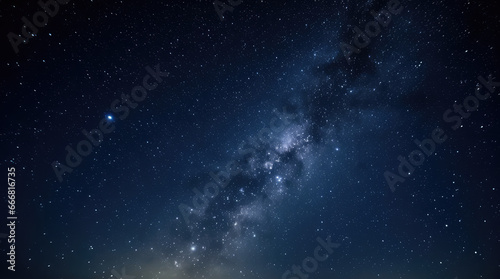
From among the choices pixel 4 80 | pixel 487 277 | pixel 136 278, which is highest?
pixel 4 80

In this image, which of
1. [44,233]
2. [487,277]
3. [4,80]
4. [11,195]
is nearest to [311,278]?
[487,277]

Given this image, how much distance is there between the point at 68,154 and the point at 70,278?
5766 mm

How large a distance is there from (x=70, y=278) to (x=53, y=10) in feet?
26.4

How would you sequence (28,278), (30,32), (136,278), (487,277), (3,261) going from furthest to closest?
1. (487,277)
2. (28,278)
3. (136,278)
4. (3,261)
5. (30,32)

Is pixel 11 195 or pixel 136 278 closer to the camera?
pixel 11 195

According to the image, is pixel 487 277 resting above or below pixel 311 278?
below

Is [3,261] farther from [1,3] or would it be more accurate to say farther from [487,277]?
[487,277]

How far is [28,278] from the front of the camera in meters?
6.24

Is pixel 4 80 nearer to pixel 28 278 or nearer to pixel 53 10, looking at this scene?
pixel 53 10

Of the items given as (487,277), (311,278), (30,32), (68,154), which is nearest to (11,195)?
(68,154)

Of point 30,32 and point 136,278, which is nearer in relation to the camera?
point 30,32

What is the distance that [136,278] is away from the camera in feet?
18.9

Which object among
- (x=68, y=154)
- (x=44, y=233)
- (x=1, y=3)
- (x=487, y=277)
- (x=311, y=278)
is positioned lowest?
(x=487, y=277)

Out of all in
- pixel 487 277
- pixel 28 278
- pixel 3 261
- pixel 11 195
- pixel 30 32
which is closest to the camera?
pixel 30 32
